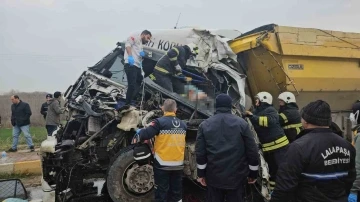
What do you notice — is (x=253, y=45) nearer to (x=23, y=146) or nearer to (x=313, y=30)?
(x=313, y=30)

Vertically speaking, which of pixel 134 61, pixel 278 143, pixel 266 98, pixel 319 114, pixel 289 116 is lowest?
pixel 278 143

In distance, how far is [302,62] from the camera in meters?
5.18

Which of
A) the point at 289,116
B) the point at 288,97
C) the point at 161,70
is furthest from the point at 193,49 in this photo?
the point at 289,116

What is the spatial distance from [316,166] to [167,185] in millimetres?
2001

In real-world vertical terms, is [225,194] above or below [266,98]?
below

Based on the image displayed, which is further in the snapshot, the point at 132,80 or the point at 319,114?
the point at 132,80

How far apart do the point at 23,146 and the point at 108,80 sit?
18.9ft

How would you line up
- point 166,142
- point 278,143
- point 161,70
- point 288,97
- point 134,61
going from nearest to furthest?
1. point 166,142
2. point 278,143
3. point 288,97
4. point 161,70
5. point 134,61

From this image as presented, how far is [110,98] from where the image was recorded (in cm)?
517

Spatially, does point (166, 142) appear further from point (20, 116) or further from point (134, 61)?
point (20, 116)

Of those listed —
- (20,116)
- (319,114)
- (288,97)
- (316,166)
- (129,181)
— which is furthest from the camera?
(20,116)

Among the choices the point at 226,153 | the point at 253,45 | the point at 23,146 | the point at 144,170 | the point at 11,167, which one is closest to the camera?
the point at 226,153

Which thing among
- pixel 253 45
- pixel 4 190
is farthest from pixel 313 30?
pixel 4 190

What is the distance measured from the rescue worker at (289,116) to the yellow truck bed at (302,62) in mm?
318
